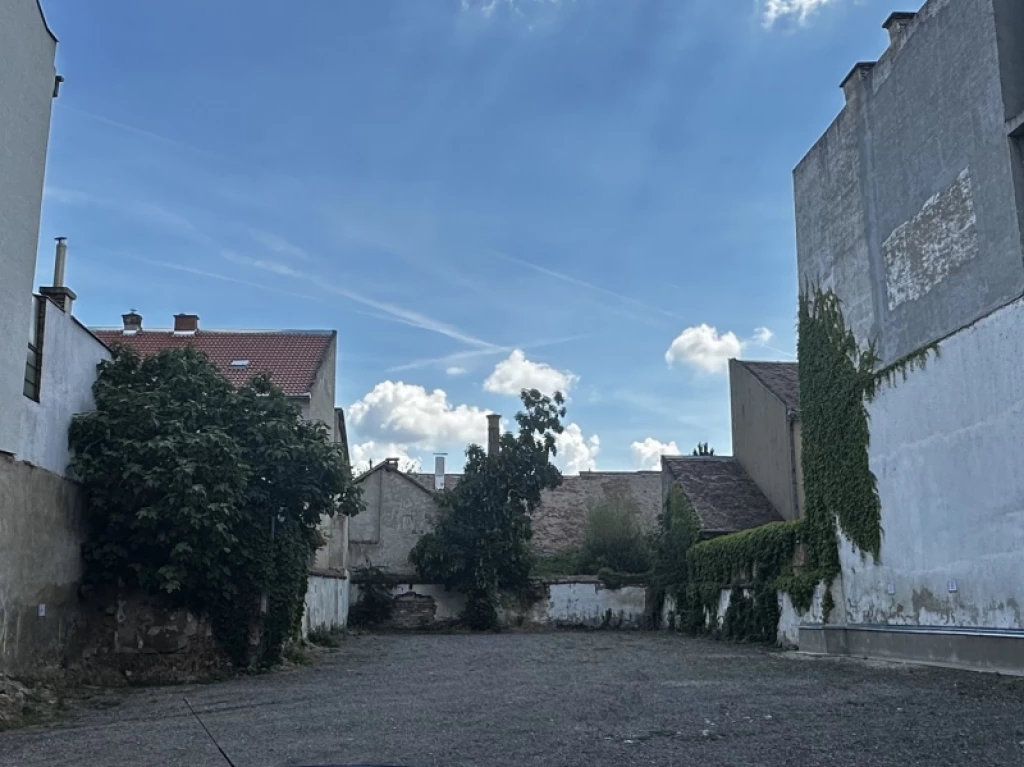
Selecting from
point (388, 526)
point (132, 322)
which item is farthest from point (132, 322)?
point (388, 526)

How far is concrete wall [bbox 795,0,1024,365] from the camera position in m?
14.2

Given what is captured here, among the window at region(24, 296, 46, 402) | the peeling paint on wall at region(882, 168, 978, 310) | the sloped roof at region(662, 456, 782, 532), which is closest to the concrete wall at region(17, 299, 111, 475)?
the window at region(24, 296, 46, 402)

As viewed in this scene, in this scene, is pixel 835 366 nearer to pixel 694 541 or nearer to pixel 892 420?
pixel 892 420

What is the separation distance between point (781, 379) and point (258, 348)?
1682cm

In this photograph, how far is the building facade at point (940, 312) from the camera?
1374 centimetres

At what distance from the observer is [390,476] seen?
39.9 meters

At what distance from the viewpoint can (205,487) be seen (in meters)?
14.2

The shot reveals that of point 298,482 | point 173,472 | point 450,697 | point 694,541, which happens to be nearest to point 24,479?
point 173,472

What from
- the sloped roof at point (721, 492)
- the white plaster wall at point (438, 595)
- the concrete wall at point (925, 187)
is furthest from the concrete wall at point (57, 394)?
the white plaster wall at point (438, 595)

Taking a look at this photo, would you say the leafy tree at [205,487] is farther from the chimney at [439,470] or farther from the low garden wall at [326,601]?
the chimney at [439,470]

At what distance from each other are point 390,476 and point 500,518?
23.7 ft

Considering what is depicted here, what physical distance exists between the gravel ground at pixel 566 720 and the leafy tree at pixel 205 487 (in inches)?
61.2

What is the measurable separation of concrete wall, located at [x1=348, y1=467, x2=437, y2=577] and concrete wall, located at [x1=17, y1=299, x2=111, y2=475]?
972 inches

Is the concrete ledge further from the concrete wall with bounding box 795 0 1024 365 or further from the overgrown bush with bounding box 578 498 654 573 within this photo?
the overgrown bush with bounding box 578 498 654 573
